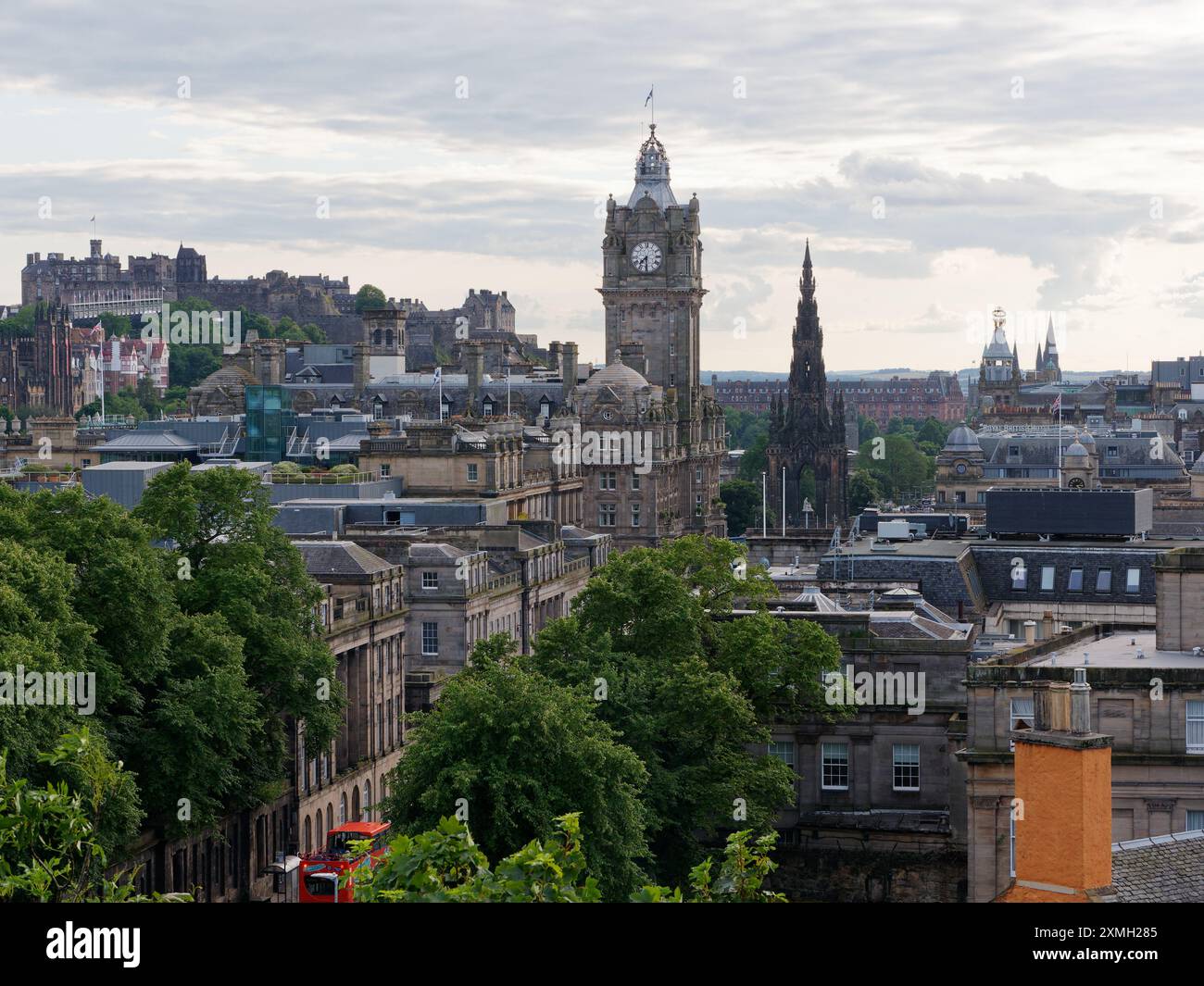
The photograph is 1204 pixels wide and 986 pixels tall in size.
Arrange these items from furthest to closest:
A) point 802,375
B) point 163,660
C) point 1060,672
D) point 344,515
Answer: point 802,375
point 344,515
point 163,660
point 1060,672

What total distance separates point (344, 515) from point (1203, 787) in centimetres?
5795

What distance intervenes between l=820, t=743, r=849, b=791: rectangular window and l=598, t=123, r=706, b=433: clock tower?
378 ft

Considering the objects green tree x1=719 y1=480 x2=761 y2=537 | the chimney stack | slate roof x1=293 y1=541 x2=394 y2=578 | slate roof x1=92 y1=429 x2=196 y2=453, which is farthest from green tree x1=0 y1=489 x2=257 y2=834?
green tree x1=719 y1=480 x2=761 y2=537

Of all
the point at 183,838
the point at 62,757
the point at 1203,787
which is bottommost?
the point at 183,838

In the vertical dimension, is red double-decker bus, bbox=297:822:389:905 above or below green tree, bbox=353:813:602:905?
below

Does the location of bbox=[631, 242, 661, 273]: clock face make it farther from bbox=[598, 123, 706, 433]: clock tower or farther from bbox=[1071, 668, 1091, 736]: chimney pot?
bbox=[1071, 668, 1091, 736]: chimney pot

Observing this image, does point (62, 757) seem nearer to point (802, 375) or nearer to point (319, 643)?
point (319, 643)

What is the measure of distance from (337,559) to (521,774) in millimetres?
31739

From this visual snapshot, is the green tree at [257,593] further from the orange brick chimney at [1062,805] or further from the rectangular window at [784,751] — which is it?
the orange brick chimney at [1062,805]

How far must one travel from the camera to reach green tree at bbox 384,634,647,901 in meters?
45.2

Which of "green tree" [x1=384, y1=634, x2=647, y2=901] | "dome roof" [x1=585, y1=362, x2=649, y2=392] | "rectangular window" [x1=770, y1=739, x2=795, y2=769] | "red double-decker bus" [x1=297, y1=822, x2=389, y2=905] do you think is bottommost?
"red double-decker bus" [x1=297, y1=822, x2=389, y2=905]
